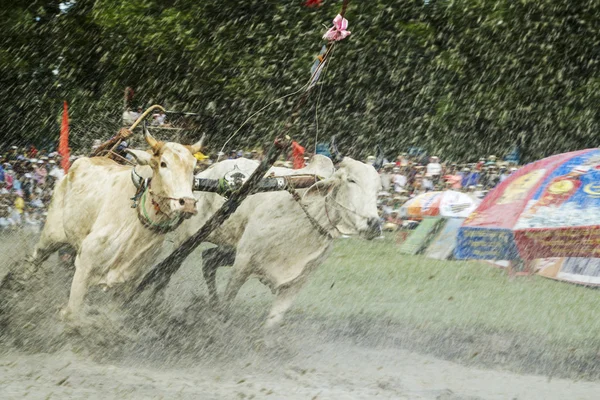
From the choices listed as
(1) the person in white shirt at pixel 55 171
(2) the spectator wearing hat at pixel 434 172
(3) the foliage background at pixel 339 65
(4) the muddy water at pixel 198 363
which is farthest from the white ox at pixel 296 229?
(3) the foliage background at pixel 339 65

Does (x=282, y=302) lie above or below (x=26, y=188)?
above

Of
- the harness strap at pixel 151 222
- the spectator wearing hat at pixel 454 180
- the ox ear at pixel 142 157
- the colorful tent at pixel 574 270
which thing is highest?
the ox ear at pixel 142 157

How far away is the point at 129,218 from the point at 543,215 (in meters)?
5.53

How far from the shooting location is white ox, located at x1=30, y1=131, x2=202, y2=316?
290 inches

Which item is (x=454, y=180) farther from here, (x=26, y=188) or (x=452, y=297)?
(x=26, y=188)

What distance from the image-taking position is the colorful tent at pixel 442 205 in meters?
16.1

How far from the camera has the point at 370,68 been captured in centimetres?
2350

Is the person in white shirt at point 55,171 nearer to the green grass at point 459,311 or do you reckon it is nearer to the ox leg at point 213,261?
the green grass at point 459,311

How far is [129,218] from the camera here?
25.7 feet

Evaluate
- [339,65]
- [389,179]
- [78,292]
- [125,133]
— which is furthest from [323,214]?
[339,65]

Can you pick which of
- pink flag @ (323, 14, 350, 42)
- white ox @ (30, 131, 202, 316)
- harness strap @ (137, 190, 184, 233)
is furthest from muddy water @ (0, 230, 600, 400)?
pink flag @ (323, 14, 350, 42)

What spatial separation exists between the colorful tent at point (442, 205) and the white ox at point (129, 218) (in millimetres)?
8301

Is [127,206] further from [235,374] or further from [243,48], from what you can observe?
[243,48]

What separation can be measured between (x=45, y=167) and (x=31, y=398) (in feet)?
50.0
